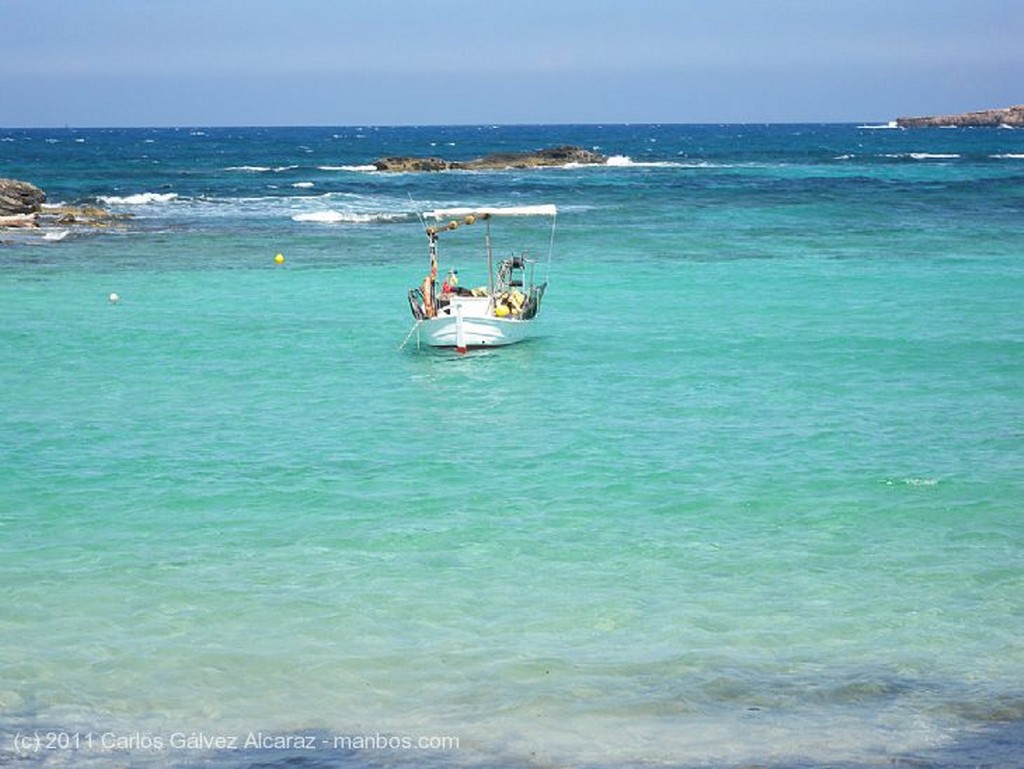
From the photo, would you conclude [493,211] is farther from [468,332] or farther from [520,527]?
[520,527]

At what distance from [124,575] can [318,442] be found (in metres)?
5.44

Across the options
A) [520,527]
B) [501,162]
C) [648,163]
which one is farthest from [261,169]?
[520,527]

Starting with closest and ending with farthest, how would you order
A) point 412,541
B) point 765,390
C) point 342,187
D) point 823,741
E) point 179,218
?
1. point 823,741
2. point 412,541
3. point 765,390
4. point 179,218
5. point 342,187

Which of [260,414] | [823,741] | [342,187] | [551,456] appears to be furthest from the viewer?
[342,187]

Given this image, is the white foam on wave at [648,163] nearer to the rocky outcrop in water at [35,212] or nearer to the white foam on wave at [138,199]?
the white foam on wave at [138,199]

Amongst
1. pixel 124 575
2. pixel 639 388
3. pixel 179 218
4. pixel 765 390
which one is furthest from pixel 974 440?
pixel 179 218

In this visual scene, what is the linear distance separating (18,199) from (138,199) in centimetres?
1143

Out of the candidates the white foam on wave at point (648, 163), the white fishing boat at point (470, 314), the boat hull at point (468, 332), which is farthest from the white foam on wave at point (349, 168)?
the boat hull at point (468, 332)

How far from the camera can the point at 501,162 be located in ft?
315

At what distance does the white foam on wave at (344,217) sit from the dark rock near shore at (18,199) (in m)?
9.61

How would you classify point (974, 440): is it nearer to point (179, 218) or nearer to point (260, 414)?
point (260, 414)

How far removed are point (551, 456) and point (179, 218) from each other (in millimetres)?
37559

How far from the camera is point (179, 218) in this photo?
52344 mm

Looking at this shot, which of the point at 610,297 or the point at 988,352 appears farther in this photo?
the point at 610,297
